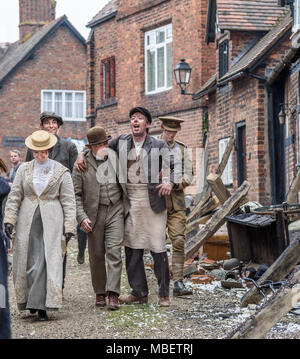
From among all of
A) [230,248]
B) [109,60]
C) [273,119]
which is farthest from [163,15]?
[230,248]

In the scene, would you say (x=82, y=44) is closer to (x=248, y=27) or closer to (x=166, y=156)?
(x=248, y=27)

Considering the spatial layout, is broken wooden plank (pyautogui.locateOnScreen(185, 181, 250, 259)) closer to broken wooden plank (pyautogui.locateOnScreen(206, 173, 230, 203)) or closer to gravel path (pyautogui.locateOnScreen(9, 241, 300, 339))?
broken wooden plank (pyautogui.locateOnScreen(206, 173, 230, 203))

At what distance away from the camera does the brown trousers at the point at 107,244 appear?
824 cm

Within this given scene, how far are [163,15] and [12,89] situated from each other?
14147 mm

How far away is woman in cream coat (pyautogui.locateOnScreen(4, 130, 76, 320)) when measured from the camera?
7684 millimetres

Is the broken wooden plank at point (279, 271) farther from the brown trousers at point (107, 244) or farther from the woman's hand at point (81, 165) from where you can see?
the woman's hand at point (81, 165)

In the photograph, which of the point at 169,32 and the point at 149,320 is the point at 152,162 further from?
the point at 169,32

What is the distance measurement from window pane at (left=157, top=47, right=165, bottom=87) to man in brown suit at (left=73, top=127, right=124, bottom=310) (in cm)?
1406

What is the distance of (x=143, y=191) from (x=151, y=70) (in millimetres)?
14884

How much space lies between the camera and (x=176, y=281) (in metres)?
9.27

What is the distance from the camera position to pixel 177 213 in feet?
29.8

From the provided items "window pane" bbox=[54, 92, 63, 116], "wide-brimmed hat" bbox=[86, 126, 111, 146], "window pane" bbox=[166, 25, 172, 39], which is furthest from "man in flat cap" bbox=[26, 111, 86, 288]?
"window pane" bbox=[54, 92, 63, 116]

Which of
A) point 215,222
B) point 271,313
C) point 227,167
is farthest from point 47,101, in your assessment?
point 271,313

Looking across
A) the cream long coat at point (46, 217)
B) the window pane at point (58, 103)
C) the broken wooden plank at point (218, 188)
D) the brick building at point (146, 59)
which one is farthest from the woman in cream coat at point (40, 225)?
the window pane at point (58, 103)
